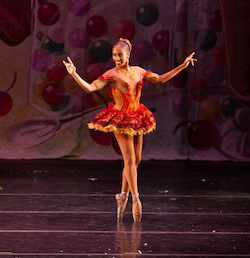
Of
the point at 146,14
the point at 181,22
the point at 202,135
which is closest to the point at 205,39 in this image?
the point at 181,22

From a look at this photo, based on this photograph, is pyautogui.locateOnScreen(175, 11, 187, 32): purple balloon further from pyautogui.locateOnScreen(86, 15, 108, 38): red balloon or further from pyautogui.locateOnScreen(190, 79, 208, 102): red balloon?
pyautogui.locateOnScreen(86, 15, 108, 38): red balloon

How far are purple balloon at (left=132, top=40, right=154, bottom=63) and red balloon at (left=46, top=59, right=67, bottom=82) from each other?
94cm

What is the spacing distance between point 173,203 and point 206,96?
11.0 ft

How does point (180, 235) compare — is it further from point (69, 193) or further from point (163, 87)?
point (163, 87)

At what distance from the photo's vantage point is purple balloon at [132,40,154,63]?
7.32 m

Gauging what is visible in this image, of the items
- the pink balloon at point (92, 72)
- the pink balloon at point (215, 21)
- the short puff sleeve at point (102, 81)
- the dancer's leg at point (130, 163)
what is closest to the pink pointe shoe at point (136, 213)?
the dancer's leg at point (130, 163)

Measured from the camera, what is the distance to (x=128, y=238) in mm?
3121

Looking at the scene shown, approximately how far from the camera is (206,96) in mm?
7406

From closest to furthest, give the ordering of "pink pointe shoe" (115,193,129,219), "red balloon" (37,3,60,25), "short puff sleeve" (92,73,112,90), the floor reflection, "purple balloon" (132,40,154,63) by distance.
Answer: the floor reflection, "short puff sleeve" (92,73,112,90), "pink pointe shoe" (115,193,129,219), "red balloon" (37,3,60,25), "purple balloon" (132,40,154,63)

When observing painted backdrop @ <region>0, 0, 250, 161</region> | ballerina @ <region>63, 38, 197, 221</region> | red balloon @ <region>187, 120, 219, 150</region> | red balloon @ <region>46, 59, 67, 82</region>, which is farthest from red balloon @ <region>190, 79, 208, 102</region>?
ballerina @ <region>63, 38, 197, 221</region>

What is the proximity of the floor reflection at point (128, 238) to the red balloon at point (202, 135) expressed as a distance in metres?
3.92

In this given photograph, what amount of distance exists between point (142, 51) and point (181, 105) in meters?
0.86

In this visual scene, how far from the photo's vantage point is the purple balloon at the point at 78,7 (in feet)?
23.6

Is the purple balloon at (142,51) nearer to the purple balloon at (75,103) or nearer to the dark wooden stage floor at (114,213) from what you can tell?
the purple balloon at (75,103)
